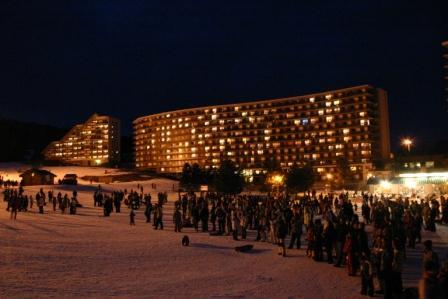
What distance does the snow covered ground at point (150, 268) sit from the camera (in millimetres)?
9242

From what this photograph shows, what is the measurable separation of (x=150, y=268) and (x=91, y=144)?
124 metres

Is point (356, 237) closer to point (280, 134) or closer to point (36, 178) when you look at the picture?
point (36, 178)

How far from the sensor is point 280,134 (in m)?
99.6

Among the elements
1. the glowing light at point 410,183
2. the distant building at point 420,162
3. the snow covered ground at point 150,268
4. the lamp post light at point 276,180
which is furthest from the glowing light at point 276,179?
the snow covered ground at point 150,268

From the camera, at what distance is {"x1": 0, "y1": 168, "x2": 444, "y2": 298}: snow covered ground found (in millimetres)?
9242

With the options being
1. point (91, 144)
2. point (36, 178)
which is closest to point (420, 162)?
point (36, 178)

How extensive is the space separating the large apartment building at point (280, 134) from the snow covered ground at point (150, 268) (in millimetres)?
75240

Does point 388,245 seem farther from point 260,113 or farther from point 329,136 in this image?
point 260,113

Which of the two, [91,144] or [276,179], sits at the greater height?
[91,144]

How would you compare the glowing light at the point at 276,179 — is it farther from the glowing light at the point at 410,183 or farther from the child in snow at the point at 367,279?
the child in snow at the point at 367,279

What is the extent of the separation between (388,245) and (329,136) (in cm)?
8667

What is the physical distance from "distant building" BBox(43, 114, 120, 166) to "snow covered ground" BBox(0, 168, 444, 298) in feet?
377

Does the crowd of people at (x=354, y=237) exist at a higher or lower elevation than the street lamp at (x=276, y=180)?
lower

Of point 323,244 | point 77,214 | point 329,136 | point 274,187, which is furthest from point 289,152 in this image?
point 323,244
